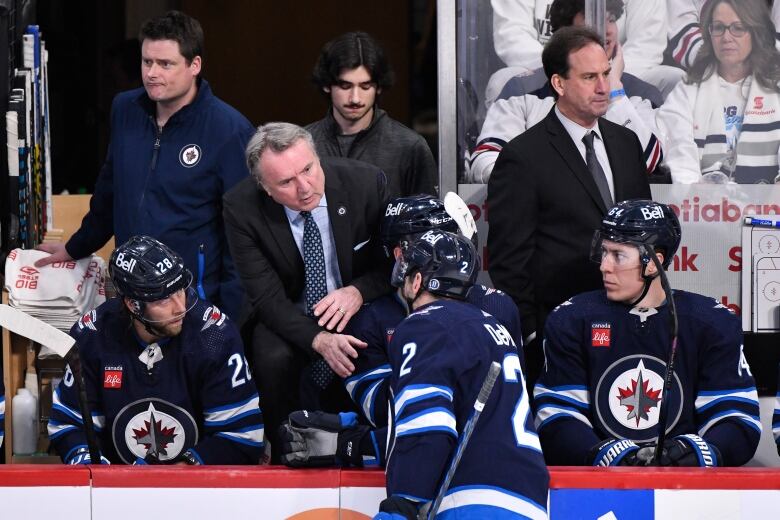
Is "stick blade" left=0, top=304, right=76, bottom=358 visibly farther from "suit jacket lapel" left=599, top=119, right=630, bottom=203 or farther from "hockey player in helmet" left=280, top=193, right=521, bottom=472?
"suit jacket lapel" left=599, top=119, right=630, bottom=203

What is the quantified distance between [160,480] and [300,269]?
1.11m

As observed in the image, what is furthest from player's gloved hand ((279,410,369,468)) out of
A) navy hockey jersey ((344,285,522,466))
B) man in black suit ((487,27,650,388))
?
man in black suit ((487,27,650,388))

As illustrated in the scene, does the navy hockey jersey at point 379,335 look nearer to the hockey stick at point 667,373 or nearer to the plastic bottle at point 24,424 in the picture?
the hockey stick at point 667,373

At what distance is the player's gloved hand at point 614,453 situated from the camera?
3.77m

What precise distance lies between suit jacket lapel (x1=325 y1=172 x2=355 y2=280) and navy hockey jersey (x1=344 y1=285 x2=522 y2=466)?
21 centimetres

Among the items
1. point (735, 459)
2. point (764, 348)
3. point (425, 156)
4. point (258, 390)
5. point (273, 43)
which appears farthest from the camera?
point (273, 43)

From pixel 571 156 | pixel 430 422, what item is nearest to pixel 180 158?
pixel 571 156

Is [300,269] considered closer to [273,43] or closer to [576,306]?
[576,306]

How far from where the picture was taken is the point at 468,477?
3.19m

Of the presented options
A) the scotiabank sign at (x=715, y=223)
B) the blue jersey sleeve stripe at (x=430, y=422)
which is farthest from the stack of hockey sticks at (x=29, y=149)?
the blue jersey sleeve stripe at (x=430, y=422)

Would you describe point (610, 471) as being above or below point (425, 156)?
below

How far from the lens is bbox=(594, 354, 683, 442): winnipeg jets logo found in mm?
4027

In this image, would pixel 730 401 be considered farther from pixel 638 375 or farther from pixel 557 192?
pixel 557 192

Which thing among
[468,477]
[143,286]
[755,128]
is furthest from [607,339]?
[755,128]
